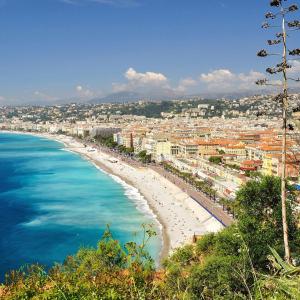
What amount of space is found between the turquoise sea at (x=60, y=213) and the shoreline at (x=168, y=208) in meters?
0.74

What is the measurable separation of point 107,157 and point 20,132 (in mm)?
107548

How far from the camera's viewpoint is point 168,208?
1532 inches

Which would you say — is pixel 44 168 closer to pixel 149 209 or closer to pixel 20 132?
pixel 149 209

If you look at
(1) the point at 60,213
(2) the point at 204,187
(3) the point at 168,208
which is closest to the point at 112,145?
(2) the point at 204,187

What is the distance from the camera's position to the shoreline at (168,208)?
29.7m

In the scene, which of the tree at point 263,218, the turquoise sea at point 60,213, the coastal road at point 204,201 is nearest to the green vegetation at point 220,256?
the tree at point 263,218

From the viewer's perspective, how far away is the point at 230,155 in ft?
210

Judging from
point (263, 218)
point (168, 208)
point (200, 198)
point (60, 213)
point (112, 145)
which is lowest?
point (112, 145)

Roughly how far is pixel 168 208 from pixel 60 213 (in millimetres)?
8813

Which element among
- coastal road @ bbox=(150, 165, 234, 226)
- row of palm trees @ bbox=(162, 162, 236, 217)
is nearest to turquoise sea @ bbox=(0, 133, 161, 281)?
coastal road @ bbox=(150, 165, 234, 226)

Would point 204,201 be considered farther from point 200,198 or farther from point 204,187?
point 204,187

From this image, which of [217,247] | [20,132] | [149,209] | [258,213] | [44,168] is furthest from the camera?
[20,132]

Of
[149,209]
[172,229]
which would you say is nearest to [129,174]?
[149,209]

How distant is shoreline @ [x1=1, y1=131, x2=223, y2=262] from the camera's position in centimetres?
2967
